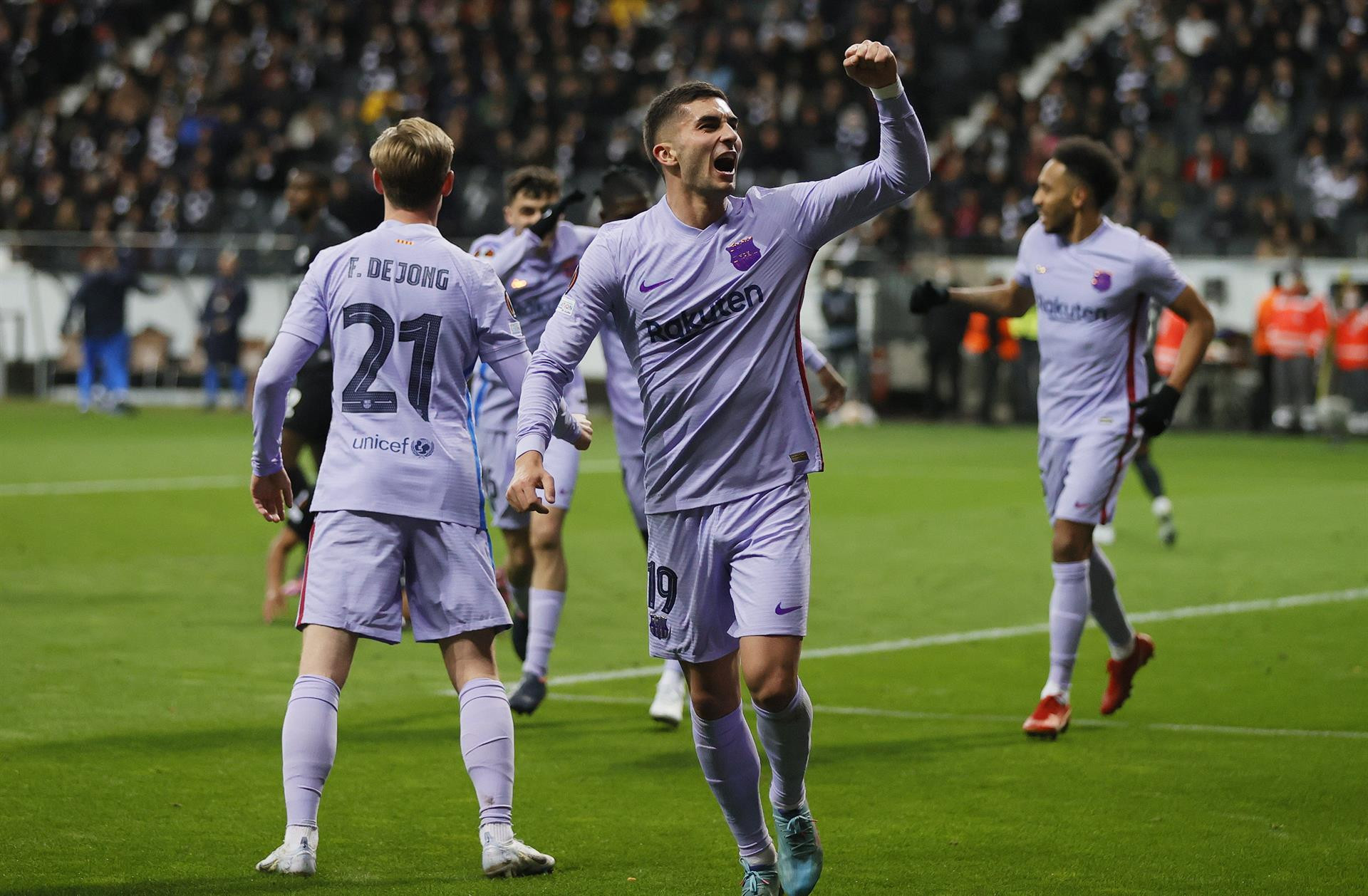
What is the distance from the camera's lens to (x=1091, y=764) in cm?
705

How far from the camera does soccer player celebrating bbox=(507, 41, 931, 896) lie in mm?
5062

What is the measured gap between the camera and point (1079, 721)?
7996 millimetres

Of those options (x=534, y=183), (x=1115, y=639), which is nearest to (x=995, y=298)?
(x=1115, y=639)

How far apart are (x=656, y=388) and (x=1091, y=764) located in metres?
2.77

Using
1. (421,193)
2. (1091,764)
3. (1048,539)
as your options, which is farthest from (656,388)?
(1048,539)

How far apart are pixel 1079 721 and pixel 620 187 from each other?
2.98 meters

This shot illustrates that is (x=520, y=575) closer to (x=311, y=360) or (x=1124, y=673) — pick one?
(x=311, y=360)

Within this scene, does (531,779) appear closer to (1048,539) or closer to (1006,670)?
(1006,670)

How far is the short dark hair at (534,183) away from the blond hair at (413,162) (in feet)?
10.7

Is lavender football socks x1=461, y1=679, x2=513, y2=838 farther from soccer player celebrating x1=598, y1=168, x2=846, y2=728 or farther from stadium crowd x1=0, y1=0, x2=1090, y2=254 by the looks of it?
stadium crowd x1=0, y1=0, x2=1090, y2=254

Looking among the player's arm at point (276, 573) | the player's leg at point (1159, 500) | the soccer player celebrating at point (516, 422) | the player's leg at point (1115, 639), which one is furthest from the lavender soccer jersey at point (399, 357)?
Answer: the player's leg at point (1159, 500)

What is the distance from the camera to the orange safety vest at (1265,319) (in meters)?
25.3

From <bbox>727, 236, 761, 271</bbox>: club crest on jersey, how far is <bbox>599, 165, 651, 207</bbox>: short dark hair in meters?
3.04

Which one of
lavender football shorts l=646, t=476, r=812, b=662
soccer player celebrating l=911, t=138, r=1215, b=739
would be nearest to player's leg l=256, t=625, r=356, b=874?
lavender football shorts l=646, t=476, r=812, b=662
